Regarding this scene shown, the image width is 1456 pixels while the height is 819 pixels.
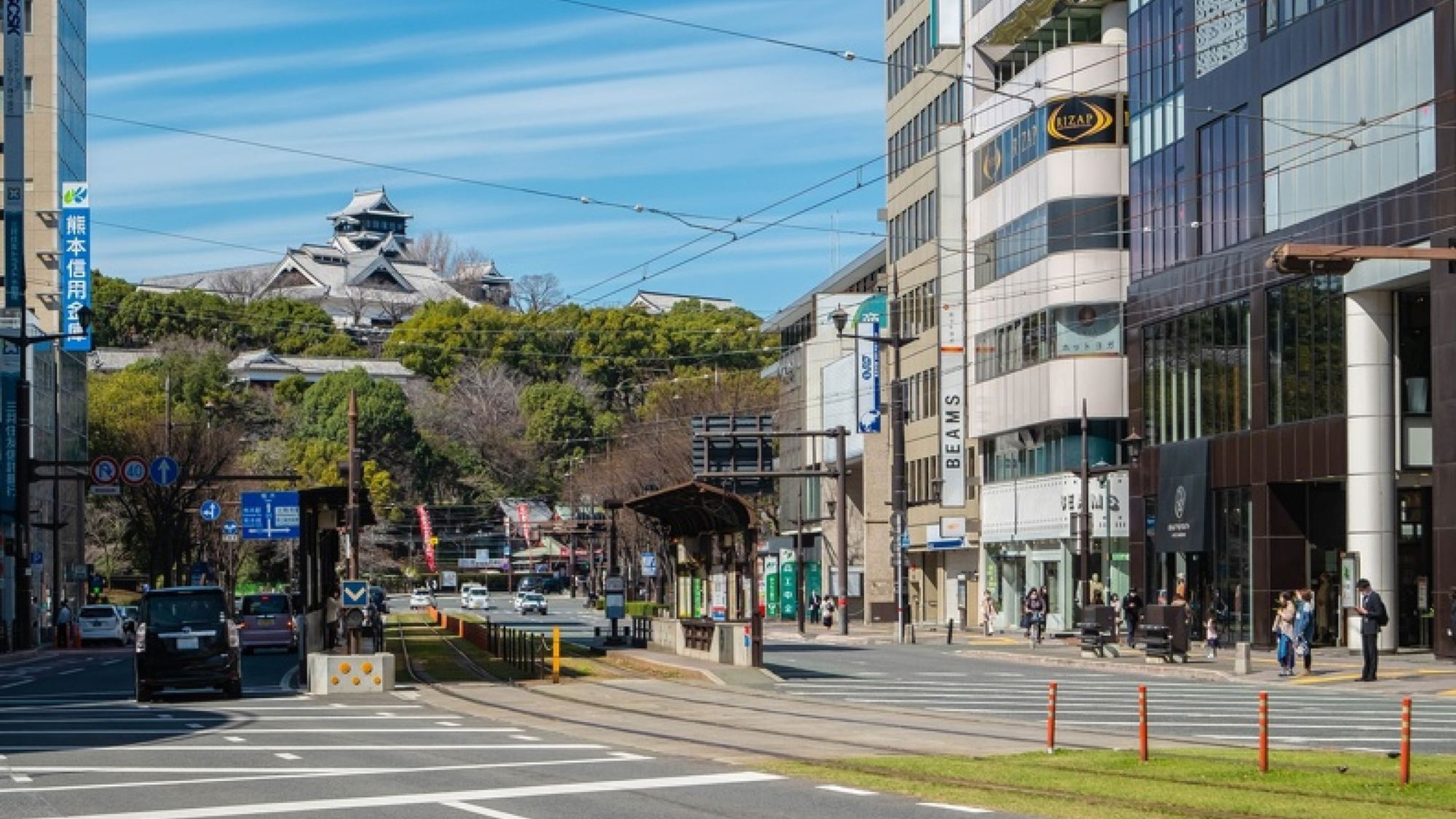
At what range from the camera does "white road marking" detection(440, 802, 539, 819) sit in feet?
53.1

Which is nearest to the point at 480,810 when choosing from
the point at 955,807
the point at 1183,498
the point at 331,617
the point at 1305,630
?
the point at 955,807

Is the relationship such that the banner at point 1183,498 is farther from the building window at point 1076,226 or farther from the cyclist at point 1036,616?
the building window at point 1076,226

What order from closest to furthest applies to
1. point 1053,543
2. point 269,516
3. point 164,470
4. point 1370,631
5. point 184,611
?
1. point 184,611
2. point 1370,631
3. point 1053,543
4. point 164,470
5. point 269,516

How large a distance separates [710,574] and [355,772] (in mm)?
27636

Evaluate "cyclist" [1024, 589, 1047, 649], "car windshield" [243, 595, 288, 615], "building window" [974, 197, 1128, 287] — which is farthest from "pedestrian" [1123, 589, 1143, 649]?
"car windshield" [243, 595, 288, 615]

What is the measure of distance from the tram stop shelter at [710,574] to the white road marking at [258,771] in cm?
1914

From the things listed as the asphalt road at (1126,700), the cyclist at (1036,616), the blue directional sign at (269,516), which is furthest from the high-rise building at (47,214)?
the asphalt road at (1126,700)

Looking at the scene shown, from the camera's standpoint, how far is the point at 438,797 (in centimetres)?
1778

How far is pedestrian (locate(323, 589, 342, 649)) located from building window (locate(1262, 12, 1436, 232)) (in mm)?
25798

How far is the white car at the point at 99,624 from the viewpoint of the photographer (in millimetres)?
70875

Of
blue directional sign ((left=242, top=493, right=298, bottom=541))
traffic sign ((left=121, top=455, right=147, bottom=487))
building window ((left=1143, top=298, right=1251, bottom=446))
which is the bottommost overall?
blue directional sign ((left=242, top=493, right=298, bottom=541))

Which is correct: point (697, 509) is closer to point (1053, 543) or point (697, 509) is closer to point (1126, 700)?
point (1126, 700)

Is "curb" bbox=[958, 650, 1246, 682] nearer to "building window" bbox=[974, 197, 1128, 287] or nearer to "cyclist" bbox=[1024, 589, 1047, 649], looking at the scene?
"cyclist" bbox=[1024, 589, 1047, 649]

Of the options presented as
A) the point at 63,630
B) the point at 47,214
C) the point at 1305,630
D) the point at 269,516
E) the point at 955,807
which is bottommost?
the point at 63,630
